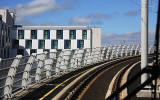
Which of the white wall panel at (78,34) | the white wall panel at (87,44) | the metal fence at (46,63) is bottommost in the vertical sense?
the metal fence at (46,63)

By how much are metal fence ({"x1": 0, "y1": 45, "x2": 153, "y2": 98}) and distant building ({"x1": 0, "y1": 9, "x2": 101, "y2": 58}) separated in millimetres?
25798

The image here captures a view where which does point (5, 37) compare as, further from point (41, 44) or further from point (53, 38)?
point (53, 38)

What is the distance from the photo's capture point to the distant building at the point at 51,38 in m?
61.1

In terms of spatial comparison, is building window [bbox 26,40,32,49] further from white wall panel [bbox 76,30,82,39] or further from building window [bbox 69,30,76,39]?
white wall panel [bbox 76,30,82,39]

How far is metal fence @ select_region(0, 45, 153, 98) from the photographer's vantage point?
9.28 meters

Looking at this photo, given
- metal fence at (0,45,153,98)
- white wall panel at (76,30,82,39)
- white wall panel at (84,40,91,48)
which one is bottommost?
metal fence at (0,45,153,98)

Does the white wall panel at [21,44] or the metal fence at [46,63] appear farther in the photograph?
the white wall panel at [21,44]

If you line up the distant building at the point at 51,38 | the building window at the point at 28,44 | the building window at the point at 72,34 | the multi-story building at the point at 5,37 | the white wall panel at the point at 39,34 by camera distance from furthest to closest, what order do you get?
1. the building window at the point at 28,44
2. the white wall panel at the point at 39,34
3. the building window at the point at 72,34
4. the distant building at the point at 51,38
5. the multi-story building at the point at 5,37

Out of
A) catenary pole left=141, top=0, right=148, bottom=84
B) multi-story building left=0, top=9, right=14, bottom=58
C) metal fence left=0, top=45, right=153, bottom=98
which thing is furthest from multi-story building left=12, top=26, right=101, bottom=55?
catenary pole left=141, top=0, right=148, bottom=84

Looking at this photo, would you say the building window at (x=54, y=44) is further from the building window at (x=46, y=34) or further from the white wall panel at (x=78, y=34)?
the white wall panel at (x=78, y=34)

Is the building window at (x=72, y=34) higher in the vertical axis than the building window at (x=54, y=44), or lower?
higher

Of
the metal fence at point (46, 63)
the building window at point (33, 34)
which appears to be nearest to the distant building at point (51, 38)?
the building window at point (33, 34)

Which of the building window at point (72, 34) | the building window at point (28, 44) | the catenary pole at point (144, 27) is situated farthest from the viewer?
the building window at point (28, 44)

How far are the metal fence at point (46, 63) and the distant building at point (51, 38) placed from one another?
25798 millimetres
